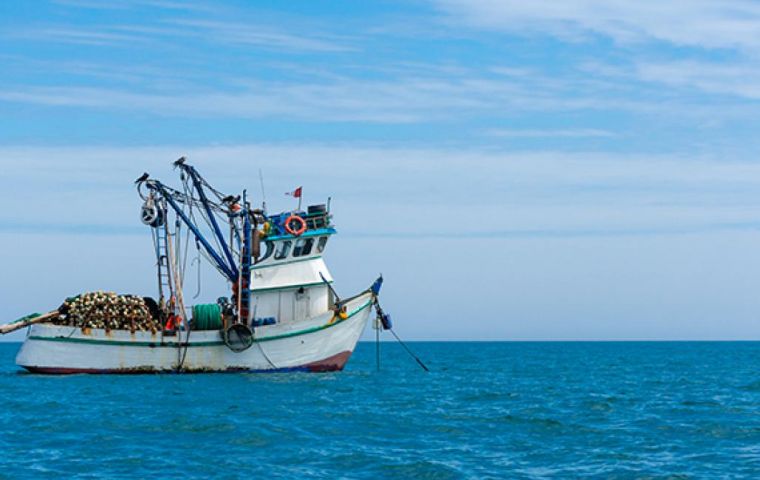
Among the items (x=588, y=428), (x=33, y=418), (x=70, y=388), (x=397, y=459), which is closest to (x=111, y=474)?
(x=397, y=459)

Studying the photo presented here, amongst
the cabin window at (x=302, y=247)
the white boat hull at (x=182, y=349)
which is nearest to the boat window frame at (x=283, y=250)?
the cabin window at (x=302, y=247)

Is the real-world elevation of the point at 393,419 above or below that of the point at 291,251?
below

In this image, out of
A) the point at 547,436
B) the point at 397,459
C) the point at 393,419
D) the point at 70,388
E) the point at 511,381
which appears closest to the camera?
the point at 397,459

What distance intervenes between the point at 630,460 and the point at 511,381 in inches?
1284

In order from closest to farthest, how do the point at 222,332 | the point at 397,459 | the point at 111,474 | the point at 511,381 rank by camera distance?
the point at 111,474
the point at 397,459
the point at 222,332
the point at 511,381

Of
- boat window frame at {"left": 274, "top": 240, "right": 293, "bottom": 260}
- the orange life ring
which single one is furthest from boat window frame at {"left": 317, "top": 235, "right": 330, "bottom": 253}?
boat window frame at {"left": 274, "top": 240, "right": 293, "bottom": 260}

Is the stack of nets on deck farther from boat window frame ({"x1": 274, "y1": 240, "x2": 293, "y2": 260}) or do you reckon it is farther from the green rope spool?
boat window frame ({"x1": 274, "y1": 240, "x2": 293, "y2": 260})

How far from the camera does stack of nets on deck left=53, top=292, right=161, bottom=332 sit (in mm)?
47969

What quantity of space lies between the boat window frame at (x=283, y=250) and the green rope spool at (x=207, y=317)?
12.4ft

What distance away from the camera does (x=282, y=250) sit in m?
48.6

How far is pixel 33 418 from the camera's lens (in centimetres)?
3428

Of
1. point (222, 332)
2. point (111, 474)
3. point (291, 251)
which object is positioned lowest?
point (111, 474)

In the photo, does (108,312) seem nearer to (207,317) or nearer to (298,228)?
(207,317)

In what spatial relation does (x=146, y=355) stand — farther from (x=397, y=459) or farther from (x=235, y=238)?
(x=397, y=459)
